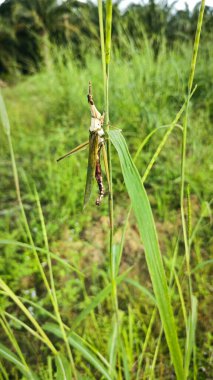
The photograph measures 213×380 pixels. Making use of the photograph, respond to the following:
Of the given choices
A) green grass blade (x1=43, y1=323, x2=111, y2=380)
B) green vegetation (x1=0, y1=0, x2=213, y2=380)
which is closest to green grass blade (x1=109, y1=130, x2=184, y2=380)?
green vegetation (x1=0, y1=0, x2=213, y2=380)

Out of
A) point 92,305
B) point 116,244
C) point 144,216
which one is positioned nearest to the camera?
point 144,216

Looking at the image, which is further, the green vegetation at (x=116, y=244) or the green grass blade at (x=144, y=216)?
the green vegetation at (x=116, y=244)

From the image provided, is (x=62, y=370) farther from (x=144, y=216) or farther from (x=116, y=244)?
(x=116, y=244)

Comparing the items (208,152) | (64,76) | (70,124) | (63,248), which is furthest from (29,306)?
(64,76)

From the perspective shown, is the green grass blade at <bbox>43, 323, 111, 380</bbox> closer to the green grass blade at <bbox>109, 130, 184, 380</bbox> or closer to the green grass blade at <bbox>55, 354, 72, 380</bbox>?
the green grass blade at <bbox>55, 354, 72, 380</bbox>

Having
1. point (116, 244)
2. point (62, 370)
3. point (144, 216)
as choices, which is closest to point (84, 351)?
point (62, 370)

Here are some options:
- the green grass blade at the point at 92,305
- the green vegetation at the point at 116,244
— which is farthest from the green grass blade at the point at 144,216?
the green grass blade at the point at 92,305

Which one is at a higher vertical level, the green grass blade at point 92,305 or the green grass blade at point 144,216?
the green grass blade at point 144,216

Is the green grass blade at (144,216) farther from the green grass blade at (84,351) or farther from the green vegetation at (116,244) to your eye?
the green grass blade at (84,351)

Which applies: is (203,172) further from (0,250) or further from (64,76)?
(64,76)

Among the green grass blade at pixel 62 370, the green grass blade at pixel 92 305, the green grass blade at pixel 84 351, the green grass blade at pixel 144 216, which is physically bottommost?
the green grass blade at pixel 84 351
